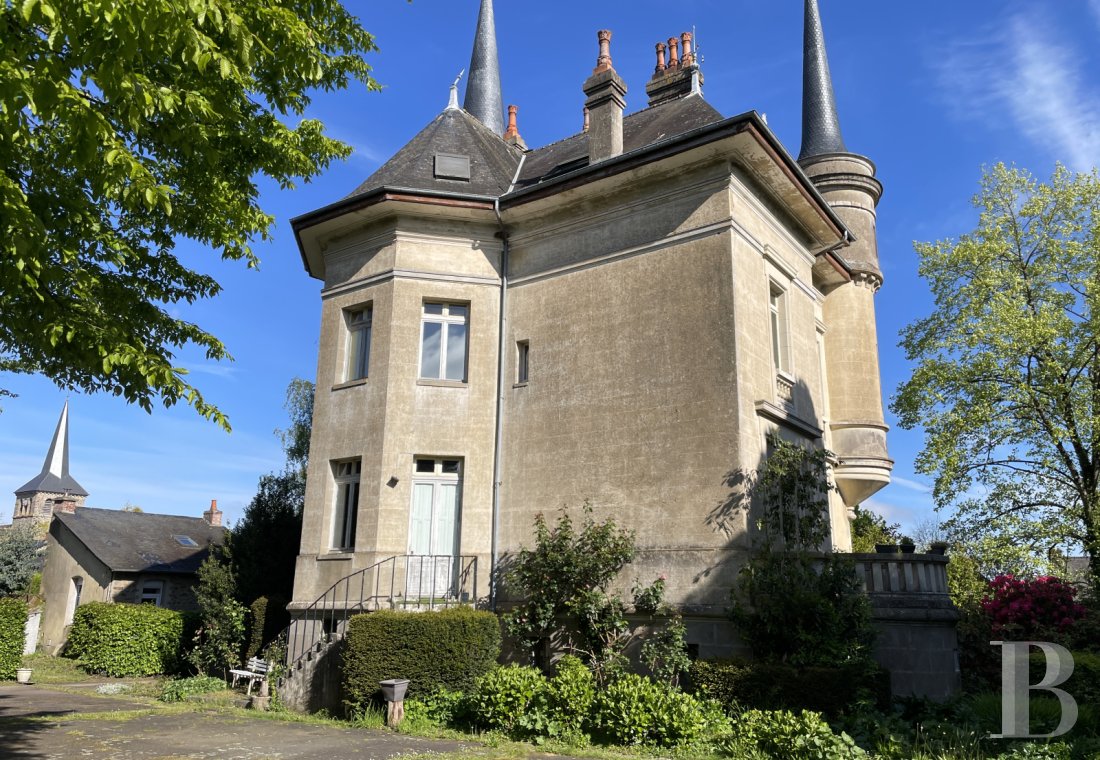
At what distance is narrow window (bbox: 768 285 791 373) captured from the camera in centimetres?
1476

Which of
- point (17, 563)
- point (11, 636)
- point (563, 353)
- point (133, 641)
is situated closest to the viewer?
point (563, 353)

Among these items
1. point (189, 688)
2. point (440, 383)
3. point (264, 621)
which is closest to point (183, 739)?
point (189, 688)

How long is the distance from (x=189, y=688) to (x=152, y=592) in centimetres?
1376

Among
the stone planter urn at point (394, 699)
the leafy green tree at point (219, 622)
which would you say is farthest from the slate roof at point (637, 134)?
the leafy green tree at point (219, 622)

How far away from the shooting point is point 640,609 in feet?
40.0

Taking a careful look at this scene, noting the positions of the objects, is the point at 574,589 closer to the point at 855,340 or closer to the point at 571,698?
the point at 571,698

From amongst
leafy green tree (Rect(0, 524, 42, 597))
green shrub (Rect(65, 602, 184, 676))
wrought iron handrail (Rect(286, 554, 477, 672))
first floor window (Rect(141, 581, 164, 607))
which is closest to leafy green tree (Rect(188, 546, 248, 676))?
wrought iron handrail (Rect(286, 554, 477, 672))

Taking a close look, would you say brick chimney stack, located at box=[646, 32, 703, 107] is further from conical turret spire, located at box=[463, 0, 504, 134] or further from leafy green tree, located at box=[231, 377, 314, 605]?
leafy green tree, located at box=[231, 377, 314, 605]

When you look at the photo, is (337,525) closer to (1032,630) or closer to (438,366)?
(438,366)

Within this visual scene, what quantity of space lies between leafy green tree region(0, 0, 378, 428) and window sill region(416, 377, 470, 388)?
5580 millimetres

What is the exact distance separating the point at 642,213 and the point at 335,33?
260 inches

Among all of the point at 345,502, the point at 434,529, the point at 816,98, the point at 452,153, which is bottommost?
the point at 434,529

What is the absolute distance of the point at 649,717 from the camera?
9.37 m

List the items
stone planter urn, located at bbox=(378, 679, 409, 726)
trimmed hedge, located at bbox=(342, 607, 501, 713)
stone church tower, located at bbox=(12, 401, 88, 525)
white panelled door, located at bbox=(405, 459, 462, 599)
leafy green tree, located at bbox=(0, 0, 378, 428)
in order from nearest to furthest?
leafy green tree, located at bbox=(0, 0, 378, 428) < stone planter urn, located at bbox=(378, 679, 409, 726) < trimmed hedge, located at bbox=(342, 607, 501, 713) < white panelled door, located at bbox=(405, 459, 462, 599) < stone church tower, located at bbox=(12, 401, 88, 525)
